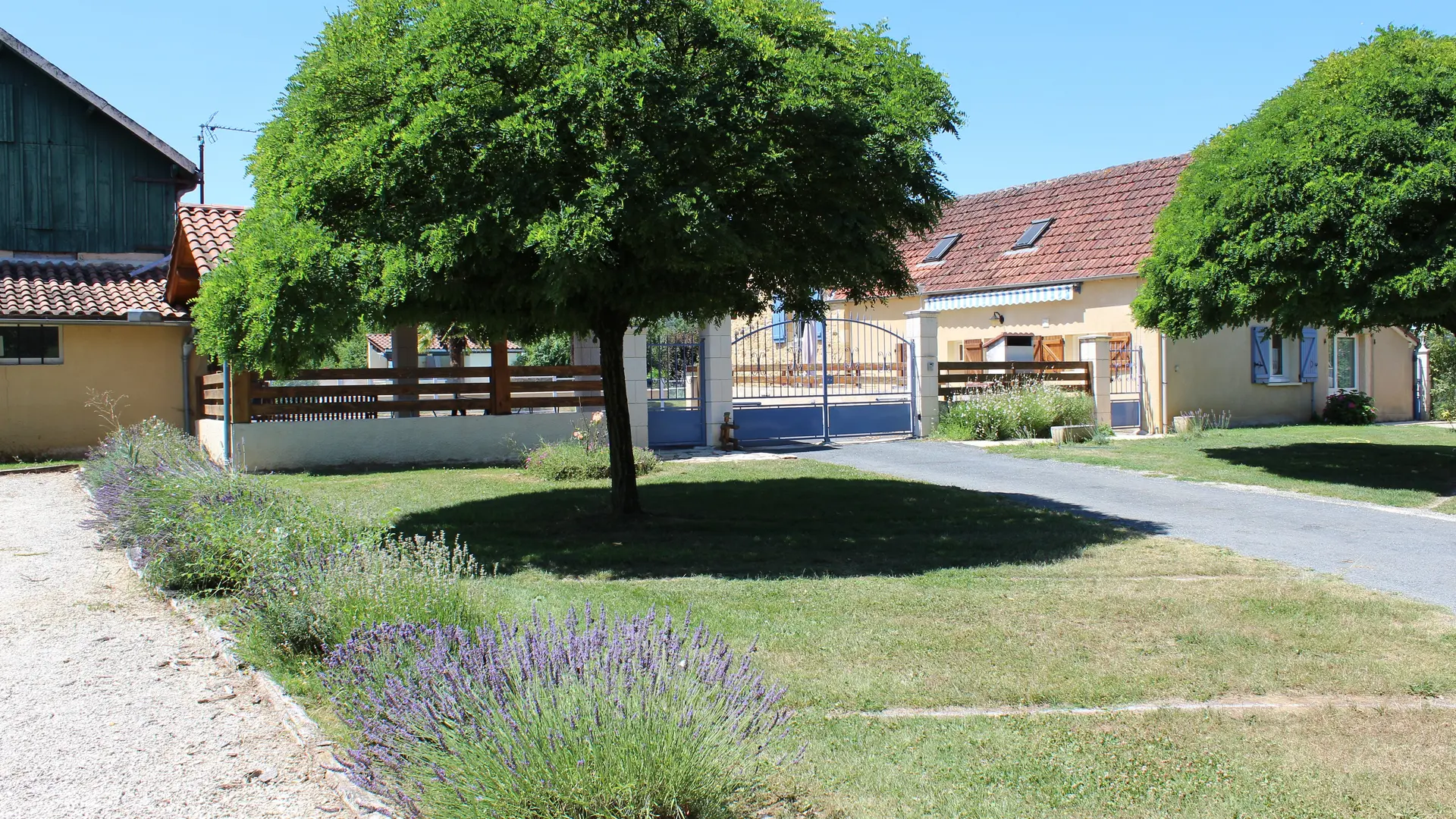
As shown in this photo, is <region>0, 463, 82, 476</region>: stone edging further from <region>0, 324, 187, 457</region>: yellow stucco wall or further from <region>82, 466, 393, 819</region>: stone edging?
<region>82, 466, 393, 819</region>: stone edging

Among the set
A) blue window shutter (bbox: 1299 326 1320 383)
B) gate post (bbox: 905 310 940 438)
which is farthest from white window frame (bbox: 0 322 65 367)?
blue window shutter (bbox: 1299 326 1320 383)

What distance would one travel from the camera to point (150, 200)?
21828 millimetres

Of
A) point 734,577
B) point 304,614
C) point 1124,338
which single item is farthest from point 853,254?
point 1124,338

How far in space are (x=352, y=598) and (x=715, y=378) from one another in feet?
41.4

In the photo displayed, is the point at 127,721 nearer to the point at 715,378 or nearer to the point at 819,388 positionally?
the point at 715,378

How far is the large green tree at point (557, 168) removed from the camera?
26.1 ft

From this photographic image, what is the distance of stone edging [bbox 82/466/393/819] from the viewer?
4.09 meters

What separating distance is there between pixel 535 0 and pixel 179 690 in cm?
552

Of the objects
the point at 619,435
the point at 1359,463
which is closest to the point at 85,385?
the point at 619,435

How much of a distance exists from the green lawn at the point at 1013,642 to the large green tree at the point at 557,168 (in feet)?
7.00

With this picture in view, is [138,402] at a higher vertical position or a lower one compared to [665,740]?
higher

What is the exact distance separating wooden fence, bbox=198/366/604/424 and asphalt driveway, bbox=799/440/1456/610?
4265 millimetres

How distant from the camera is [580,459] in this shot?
46.6 ft

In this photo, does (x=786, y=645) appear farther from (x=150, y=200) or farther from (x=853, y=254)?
(x=150, y=200)
